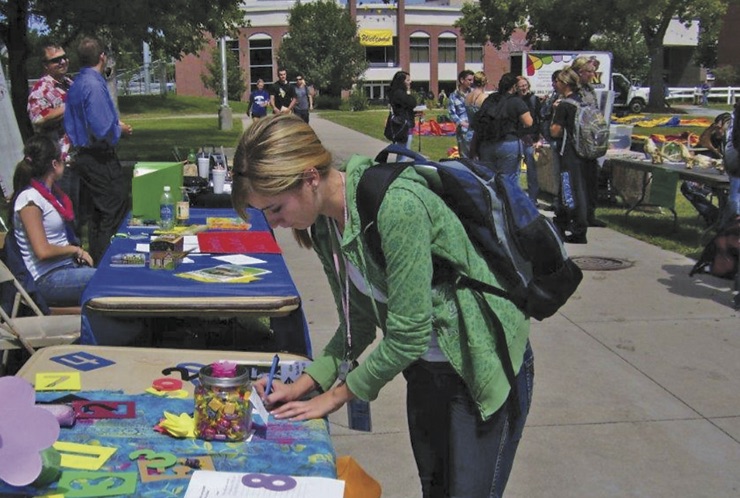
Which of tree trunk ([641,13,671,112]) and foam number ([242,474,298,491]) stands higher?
tree trunk ([641,13,671,112])

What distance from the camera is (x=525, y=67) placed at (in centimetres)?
1744

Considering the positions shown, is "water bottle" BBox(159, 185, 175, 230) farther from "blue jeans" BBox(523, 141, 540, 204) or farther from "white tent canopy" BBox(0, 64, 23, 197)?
"blue jeans" BBox(523, 141, 540, 204)

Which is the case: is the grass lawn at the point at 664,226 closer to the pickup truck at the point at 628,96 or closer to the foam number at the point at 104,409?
the foam number at the point at 104,409

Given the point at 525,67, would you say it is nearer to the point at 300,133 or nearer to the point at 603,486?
the point at 603,486

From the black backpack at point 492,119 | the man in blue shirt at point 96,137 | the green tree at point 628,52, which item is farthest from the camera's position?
the green tree at point 628,52

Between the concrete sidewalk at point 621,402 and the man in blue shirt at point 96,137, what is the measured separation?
1.72 m

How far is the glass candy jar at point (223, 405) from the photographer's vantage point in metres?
2.28

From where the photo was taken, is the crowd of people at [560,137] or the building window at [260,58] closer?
the crowd of people at [560,137]

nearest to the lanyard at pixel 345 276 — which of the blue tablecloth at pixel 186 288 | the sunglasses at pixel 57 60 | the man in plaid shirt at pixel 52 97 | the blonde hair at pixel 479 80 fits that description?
the blue tablecloth at pixel 186 288

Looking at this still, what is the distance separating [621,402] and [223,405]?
9.96ft

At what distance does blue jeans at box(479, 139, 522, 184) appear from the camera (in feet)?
30.9

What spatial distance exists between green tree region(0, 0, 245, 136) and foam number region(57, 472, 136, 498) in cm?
971

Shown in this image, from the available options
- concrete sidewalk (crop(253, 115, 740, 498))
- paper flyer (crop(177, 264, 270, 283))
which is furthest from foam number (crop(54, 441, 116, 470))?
concrete sidewalk (crop(253, 115, 740, 498))

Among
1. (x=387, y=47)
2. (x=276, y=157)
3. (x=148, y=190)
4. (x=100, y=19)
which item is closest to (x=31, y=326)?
(x=148, y=190)
